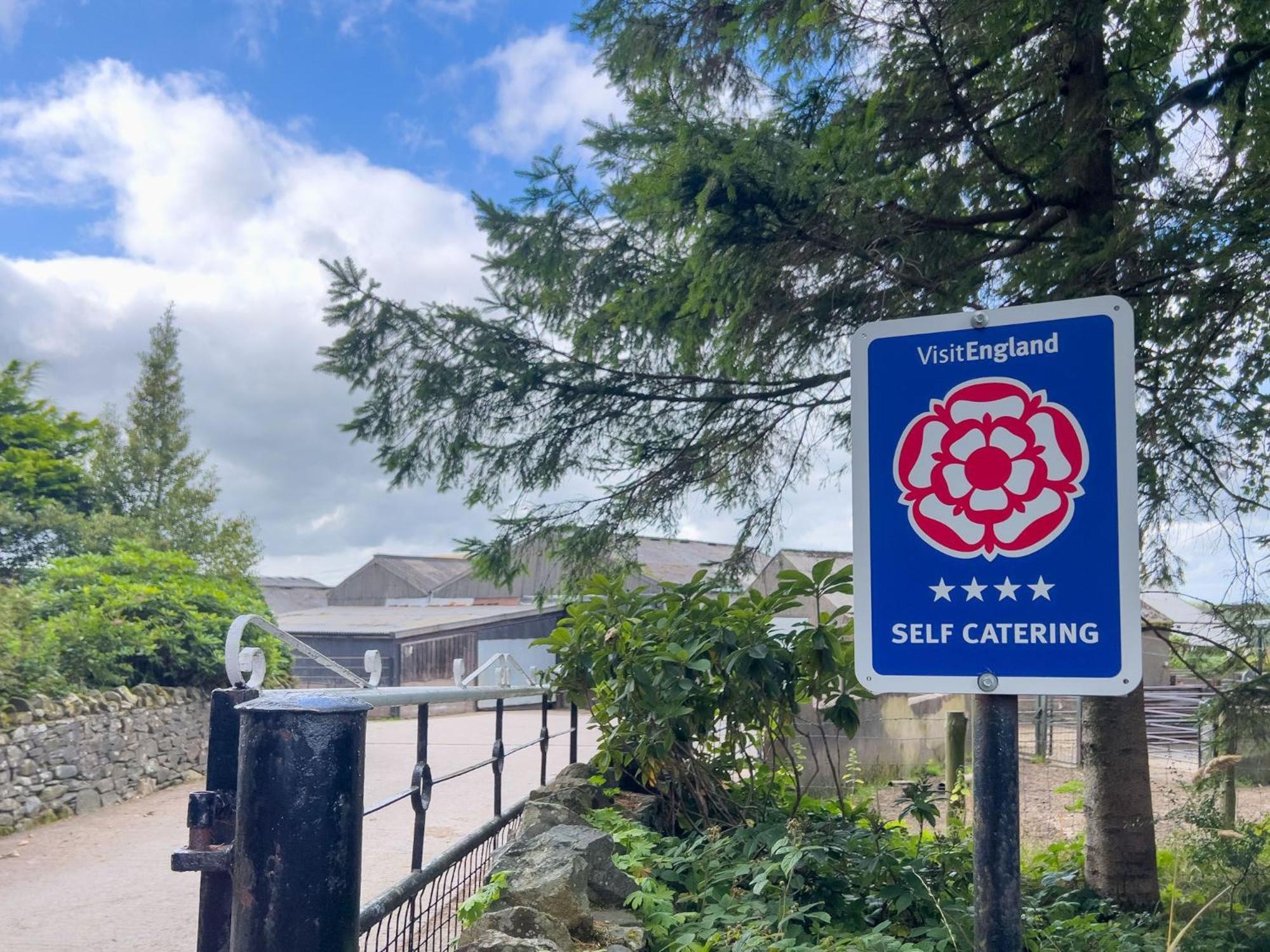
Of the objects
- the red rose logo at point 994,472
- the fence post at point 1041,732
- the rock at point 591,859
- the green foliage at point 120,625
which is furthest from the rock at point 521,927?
the fence post at point 1041,732

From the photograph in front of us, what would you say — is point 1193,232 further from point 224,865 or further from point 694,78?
point 224,865

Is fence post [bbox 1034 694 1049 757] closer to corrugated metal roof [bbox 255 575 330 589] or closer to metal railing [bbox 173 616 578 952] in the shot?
metal railing [bbox 173 616 578 952]

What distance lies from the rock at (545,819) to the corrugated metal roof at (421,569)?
127ft

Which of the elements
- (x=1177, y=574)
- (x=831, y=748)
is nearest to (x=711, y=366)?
(x=1177, y=574)

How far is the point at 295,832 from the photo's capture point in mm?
1488

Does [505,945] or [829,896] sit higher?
[505,945]

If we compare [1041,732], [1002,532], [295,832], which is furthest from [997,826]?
[1041,732]

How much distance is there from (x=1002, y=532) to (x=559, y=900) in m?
1.79

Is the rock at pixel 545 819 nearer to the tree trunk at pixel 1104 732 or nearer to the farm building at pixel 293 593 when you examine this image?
the tree trunk at pixel 1104 732

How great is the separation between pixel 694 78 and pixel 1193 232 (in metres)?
3.42

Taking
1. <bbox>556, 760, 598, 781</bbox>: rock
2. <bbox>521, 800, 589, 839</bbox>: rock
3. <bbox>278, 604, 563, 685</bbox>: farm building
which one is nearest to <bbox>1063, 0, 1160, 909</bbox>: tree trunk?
<bbox>556, 760, 598, 781</bbox>: rock

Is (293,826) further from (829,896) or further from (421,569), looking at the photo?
(421,569)

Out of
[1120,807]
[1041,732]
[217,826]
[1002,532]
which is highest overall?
[1002,532]

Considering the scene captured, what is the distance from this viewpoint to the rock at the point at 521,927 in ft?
8.53
